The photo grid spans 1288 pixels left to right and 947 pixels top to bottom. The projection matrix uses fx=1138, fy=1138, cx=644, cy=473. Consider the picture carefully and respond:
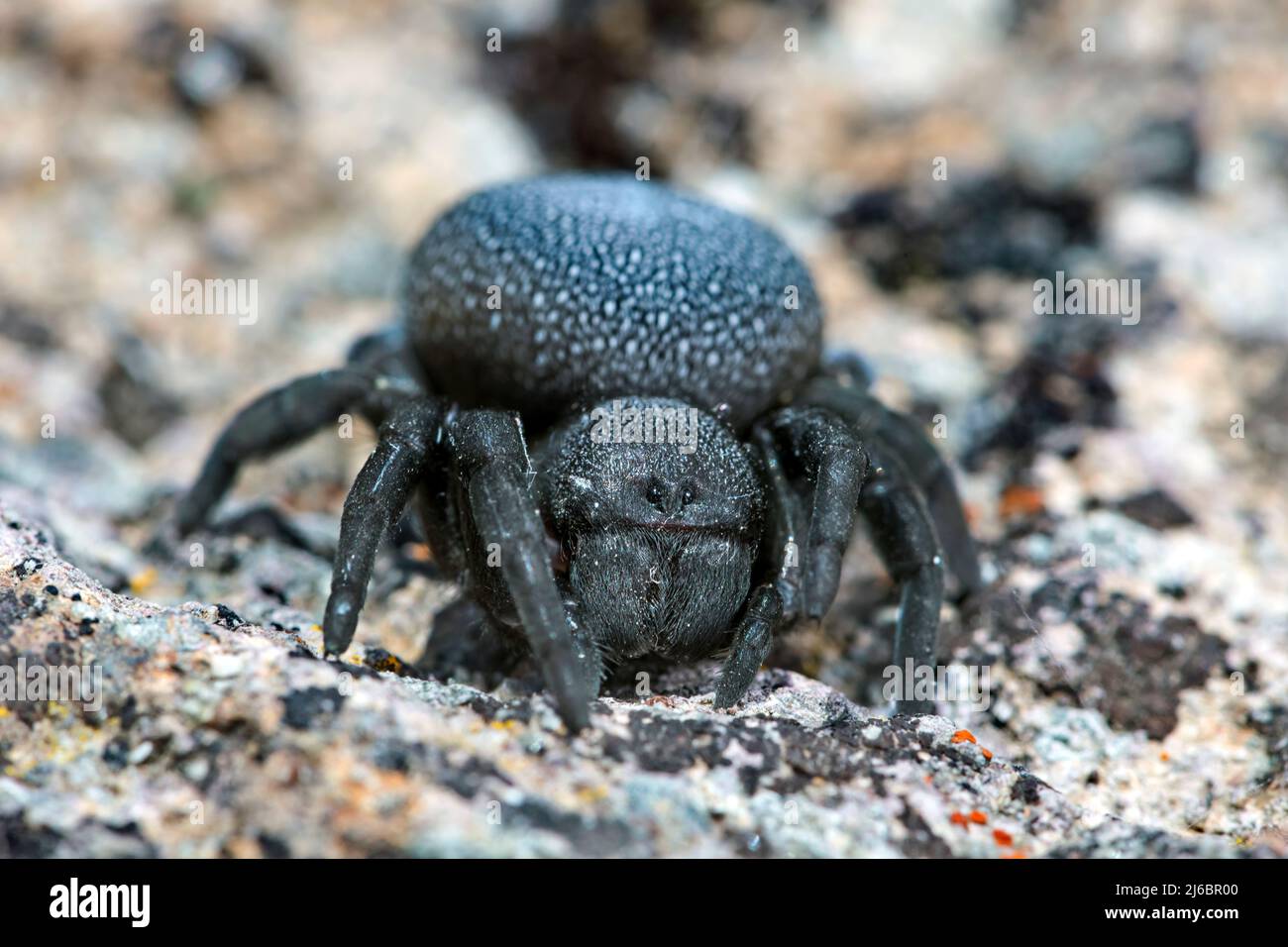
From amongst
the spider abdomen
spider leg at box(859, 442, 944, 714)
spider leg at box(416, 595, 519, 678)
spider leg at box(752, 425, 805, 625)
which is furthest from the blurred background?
the spider abdomen

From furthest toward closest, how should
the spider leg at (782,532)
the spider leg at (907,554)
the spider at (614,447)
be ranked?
the spider leg at (907,554) → the spider leg at (782,532) → the spider at (614,447)

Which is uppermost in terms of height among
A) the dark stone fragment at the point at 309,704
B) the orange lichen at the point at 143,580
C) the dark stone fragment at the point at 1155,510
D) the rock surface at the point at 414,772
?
the dark stone fragment at the point at 1155,510

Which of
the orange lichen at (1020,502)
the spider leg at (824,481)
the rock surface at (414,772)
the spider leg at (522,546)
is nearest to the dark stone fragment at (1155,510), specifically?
the orange lichen at (1020,502)

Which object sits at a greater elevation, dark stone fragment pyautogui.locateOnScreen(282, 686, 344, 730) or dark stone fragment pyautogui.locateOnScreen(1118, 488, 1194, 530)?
dark stone fragment pyautogui.locateOnScreen(1118, 488, 1194, 530)

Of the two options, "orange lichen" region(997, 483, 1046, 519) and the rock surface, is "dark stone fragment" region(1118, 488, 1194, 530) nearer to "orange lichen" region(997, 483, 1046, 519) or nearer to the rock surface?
"orange lichen" region(997, 483, 1046, 519)

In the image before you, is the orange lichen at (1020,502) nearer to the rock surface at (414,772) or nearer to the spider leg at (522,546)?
the rock surface at (414,772)

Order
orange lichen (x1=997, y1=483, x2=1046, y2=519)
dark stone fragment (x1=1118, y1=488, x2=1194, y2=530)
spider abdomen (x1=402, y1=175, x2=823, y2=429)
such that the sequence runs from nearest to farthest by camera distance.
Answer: spider abdomen (x1=402, y1=175, x2=823, y2=429), dark stone fragment (x1=1118, y1=488, x2=1194, y2=530), orange lichen (x1=997, y1=483, x2=1046, y2=519)
